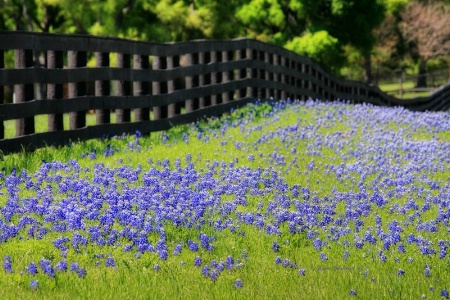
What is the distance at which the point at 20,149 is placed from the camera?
12383 millimetres

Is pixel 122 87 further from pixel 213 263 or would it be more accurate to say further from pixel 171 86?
pixel 213 263

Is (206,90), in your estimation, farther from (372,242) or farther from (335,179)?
(372,242)

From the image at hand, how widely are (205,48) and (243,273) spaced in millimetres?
11991

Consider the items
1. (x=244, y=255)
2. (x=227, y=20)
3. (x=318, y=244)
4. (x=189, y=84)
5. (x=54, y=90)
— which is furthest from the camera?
(x=227, y=20)

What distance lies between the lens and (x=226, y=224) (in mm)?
7859

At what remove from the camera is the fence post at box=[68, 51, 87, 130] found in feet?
44.9

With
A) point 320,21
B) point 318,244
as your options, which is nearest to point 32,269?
point 318,244

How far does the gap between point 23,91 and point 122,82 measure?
2.72 meters

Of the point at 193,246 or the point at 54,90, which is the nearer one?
the point at 193,246

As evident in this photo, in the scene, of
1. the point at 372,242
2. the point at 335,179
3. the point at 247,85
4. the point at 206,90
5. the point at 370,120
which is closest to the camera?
the point at 372,242

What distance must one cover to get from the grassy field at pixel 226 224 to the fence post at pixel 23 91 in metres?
0.47

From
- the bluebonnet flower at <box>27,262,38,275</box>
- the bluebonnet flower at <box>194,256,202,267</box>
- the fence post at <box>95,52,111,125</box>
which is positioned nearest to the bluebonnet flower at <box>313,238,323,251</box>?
the bluebonnet flower at <box>194,256,202,267</box>

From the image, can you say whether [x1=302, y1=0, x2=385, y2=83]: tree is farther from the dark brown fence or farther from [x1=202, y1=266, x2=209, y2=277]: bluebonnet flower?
[x1=202, y1=266, x2=209, y2=277]: bluebonnet flower

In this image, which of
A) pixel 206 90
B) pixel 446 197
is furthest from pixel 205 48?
pixel 446 197
